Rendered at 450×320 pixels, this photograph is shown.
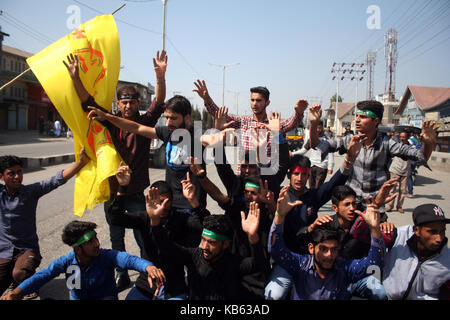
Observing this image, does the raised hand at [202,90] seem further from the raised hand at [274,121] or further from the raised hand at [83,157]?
the raised hand at [83,157]

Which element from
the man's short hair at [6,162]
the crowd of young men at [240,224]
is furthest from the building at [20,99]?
the crowd of young men at [240,224]

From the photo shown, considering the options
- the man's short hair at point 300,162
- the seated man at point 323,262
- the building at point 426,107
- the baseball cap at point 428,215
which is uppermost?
the building at point 426,107

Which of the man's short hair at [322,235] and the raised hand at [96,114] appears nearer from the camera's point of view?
the man's short hair at [322,235]

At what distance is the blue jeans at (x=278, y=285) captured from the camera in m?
2.56

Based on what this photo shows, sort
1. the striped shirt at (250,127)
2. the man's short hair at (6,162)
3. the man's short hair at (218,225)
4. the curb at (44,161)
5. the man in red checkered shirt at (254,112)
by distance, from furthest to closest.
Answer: the curb at (44,161)
the man in red checkered shirt at (254,112)
the striped shirt at (250,127)
the man's short hair at (6,162)
the man's short hair at (218,225)

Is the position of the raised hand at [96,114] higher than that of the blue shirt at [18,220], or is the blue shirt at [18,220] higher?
the raised hand at [96,114]

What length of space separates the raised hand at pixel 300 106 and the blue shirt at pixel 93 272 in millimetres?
2126

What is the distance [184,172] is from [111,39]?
1.51 metres

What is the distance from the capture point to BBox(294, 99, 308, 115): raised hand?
3.47 metres

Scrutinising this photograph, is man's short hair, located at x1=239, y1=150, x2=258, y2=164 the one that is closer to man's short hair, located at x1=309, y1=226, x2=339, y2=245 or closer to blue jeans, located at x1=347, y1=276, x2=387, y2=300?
man's short hair, located at x1=309, y1=226, x2=339, y2=245

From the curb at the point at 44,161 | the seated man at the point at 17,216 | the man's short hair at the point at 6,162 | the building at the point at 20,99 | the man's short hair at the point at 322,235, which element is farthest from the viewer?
the building at the point at 20,99

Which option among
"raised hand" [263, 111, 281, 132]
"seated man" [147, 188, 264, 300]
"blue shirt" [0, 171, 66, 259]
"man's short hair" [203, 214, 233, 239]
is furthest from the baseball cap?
"blue shirt" [0, 171, 66, 259]

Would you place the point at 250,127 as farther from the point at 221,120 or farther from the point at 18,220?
the point at 18,220

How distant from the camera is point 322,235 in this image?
2.46m
